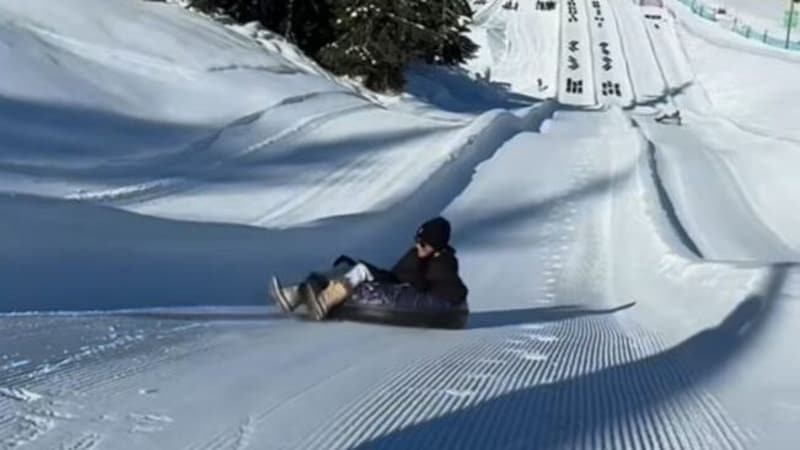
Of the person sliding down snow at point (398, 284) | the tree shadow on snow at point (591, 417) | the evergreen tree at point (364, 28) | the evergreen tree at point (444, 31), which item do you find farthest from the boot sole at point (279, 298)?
the evergreen tree at point (444, 31)

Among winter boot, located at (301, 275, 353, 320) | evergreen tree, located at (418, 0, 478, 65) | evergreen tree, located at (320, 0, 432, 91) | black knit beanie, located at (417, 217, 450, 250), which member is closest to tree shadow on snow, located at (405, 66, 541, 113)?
evergreen tree, located at (418, 0, 478, 65)

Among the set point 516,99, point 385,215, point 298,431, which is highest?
point 298,431

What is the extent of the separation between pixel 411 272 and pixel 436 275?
7.1 inches

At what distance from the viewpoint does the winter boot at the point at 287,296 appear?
7.45 meters

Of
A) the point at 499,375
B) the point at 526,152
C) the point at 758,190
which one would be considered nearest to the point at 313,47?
the point at 526,152

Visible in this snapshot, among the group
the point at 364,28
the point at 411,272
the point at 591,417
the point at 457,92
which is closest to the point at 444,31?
the point at 364,28

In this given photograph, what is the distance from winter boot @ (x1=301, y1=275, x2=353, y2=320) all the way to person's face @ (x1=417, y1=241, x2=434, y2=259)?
557 millimetres

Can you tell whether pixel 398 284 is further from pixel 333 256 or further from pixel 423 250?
pixel 333 256

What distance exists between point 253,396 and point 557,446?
1.18 m

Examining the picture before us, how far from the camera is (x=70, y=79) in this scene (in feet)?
53.8

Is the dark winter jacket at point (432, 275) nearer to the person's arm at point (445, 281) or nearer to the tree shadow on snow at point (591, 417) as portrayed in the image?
the person's arm at point (445, 281)

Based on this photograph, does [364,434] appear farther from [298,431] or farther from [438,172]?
[438,172]

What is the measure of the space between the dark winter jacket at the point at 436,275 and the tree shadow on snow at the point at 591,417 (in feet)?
3.83

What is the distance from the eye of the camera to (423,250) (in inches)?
307
